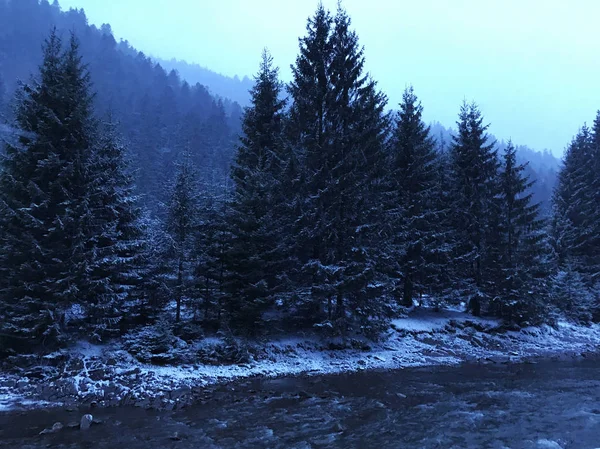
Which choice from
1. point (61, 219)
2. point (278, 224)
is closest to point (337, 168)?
point (278, 224)

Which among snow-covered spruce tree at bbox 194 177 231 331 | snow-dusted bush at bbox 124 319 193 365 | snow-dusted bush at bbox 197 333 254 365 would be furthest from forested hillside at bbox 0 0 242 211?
snow-dusted bush at bbox 197 333 254 365

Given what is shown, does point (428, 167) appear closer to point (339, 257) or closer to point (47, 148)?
point (339, 257)

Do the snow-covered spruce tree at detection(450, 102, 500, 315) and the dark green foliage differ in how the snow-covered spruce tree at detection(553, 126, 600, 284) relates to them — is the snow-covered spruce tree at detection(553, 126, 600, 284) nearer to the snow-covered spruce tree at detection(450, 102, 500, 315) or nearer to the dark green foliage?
the snow-covered spruce tree at detection(450, 102, 500, 315)

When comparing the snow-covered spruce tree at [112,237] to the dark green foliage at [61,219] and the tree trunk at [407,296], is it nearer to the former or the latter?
the dark green foliage at [61,219]

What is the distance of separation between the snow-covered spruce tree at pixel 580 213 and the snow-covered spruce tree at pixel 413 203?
1603 cm

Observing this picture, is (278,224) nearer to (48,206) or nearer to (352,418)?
(48,206)

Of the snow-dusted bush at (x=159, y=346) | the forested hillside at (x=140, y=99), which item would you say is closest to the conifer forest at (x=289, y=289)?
the snow-dusted bush at (x=159, y=346)

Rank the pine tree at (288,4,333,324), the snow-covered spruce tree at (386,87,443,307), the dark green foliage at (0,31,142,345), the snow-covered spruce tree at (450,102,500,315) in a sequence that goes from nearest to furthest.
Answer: the dark green foliage at (0,31,142,345)
the pine tree at (288,4,333,324)
the snow-covered spruce tree at (386,87,443,307)
the snow-covered spruce tree at (450,102,500,315)

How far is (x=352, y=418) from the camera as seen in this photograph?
1166 cm

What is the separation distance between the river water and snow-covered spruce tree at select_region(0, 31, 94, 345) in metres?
4.77

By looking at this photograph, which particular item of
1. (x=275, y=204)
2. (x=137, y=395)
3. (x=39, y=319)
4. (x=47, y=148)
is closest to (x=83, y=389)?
(x=137, y=395)

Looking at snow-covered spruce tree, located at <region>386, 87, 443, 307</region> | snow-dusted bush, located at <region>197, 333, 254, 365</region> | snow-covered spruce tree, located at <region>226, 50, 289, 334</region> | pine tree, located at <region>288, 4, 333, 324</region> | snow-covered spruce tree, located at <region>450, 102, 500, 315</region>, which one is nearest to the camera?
snow-dusted bush, located at <region>197, 333, 254, 365</region>

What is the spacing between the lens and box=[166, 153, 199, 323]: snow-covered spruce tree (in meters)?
19.2

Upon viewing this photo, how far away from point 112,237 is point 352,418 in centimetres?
1210
